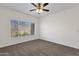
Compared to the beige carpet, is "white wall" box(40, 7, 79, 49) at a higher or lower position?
higher

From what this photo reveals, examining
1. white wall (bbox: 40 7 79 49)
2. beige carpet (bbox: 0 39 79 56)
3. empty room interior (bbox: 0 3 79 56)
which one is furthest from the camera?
white wall (bbox: 40 7 79 49)

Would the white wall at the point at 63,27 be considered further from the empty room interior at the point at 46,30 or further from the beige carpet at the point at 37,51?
the beige carpet at the point at 37,51

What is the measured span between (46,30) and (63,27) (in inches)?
52.7

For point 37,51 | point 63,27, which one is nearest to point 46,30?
point 63,27

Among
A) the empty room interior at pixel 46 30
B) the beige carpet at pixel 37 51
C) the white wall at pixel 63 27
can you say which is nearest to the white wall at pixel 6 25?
the empty room interior at pixel 46 30

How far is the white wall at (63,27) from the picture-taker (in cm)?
394

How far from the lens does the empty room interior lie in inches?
134

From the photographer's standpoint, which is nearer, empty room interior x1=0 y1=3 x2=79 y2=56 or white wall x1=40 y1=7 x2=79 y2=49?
empty room interior x1=0 y1=3 x2=79 y2=56

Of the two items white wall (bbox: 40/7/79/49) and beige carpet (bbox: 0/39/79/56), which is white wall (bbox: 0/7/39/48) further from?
white wall (bbox: 40/7/79/49)

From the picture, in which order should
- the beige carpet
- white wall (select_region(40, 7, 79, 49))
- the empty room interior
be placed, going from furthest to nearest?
white wall (select_region(40, 7, 79, 49)) < the empty room interior < the beige carpet

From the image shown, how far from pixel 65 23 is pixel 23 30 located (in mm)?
2252

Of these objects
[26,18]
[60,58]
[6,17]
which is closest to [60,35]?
[26,18]

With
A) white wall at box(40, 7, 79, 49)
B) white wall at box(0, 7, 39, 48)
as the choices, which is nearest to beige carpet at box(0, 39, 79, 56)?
white wall at box(0, 7, 39, 48)

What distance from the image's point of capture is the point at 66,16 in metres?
4.27
